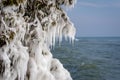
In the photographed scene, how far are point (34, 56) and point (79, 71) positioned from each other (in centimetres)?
3737

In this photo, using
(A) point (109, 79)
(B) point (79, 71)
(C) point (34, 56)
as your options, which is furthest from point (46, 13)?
(B) point (79, 71)

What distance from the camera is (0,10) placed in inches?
254

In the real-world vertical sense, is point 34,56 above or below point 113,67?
above

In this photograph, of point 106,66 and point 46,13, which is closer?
point 46,13

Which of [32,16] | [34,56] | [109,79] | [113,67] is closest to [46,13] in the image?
[32,16]

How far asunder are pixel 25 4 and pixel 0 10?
693 millimetres

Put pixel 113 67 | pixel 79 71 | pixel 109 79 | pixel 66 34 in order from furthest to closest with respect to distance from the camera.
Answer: pixel 113 67 → pixel 79 71 → pixel 109 79 → pixel 66 34

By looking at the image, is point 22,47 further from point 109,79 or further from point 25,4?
point 109,79

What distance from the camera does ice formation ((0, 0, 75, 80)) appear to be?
21.3ft

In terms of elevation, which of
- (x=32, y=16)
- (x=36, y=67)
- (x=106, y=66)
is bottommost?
(x=106, y=66)

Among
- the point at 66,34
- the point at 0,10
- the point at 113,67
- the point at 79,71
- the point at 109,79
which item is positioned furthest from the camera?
the point at 113,67

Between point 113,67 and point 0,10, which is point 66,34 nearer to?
point 0,10

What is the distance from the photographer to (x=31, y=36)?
23.7 feet

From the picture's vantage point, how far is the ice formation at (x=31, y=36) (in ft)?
21.3
